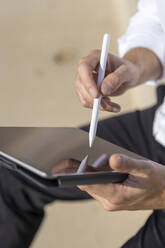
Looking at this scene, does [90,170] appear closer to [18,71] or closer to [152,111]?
[152,111]

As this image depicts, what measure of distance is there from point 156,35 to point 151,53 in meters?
0.03

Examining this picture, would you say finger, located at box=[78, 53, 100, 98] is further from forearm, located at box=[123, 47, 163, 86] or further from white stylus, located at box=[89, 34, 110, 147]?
forearm, located at box=[123, 47, 163, 86]

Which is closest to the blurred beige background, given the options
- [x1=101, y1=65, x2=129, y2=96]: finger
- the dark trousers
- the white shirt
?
the dark trousers

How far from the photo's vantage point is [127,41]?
2.52 ft

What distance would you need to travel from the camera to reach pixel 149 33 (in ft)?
2.43

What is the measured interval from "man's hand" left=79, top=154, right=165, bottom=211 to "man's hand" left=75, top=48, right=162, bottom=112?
0.12 meters

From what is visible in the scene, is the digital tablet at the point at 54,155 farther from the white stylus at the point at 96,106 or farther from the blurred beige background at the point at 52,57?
the blurred beige background at the point at 52,57

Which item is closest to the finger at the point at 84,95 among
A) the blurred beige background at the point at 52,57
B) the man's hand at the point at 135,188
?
the man's hand at the point at 135,188

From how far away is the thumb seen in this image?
417mm

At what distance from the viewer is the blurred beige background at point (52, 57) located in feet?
3.83

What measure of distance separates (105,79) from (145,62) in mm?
196

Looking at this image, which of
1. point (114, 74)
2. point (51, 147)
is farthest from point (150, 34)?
point (51, 147)

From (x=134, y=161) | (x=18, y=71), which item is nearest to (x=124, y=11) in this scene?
(x=18, y=71)

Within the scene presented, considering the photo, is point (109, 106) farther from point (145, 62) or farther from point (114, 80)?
point (145, 62)
